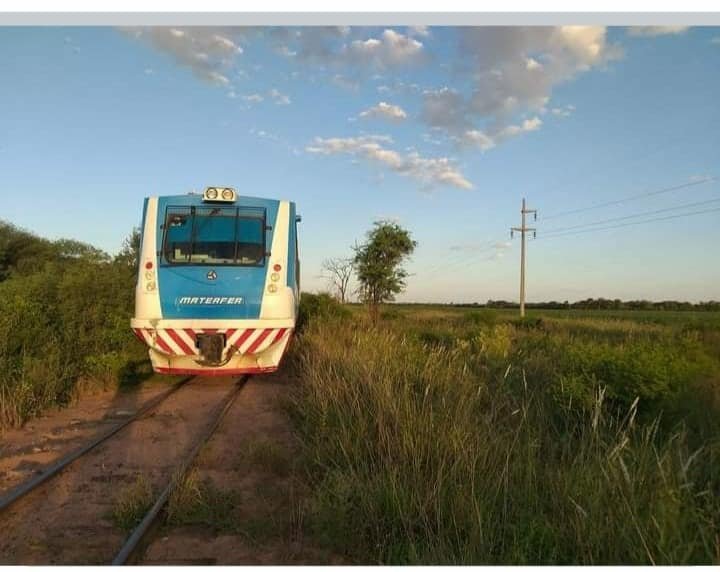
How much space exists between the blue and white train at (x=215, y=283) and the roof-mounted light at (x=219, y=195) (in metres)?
0.02

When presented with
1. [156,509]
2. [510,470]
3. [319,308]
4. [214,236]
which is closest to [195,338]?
[214,236]

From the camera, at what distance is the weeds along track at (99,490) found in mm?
3496

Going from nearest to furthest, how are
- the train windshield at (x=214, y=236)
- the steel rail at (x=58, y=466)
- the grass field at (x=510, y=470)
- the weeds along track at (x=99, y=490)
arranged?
the grass field at (x=510, y=470), the weeds along track at (x=99, y=490), the steel rail at (x=58, y=466), the train windshield at (x=214, y=236)

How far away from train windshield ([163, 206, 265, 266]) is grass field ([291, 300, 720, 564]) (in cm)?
288

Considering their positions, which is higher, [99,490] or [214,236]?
[214,236]

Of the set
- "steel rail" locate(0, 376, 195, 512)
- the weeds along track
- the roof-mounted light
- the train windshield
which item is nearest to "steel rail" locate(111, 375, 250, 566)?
the weeds along track

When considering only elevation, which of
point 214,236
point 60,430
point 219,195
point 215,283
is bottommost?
point 60,430

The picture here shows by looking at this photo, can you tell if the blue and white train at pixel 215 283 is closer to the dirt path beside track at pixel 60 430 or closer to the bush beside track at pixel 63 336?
the dirt path beside track at pixel 60 430

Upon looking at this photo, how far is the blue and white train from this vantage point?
8281mm

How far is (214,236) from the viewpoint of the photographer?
894 cm

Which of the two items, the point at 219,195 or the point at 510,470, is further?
the point at 219,195

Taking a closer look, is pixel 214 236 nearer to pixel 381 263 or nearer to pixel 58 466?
pixel 58 466

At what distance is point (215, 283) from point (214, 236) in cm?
98

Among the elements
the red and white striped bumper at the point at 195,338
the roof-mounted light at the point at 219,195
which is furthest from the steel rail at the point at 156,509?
the roof-mounted light at the point at 219,195
